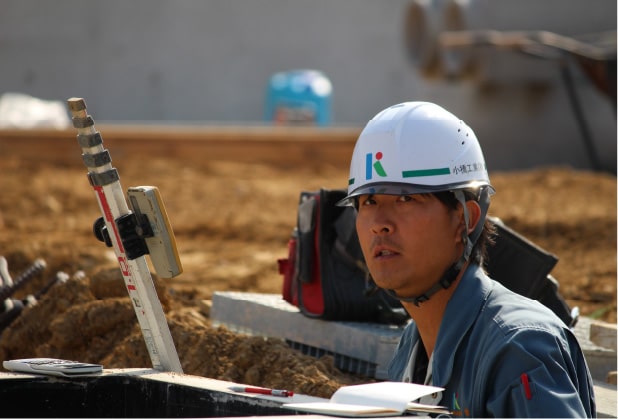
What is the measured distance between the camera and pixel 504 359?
1.98 metres

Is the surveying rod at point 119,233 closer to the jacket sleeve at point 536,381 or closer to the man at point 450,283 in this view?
the man at point 450,283

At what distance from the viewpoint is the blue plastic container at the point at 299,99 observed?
49.7 ft

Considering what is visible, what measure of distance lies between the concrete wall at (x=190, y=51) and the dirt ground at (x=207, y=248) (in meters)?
5.16

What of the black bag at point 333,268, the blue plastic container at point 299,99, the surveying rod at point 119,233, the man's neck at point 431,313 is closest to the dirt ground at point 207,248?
the black bag at point 333,268

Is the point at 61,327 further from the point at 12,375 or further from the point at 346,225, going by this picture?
the point at 12,375

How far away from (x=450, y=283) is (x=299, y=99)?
43.6 feet

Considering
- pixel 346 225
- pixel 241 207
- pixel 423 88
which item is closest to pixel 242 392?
pixel 346 225

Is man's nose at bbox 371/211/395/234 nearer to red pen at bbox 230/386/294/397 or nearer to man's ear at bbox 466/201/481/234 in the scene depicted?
man's ear at bbox 466/201/481/234

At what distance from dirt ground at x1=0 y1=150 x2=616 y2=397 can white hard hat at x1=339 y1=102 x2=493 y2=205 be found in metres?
1.33

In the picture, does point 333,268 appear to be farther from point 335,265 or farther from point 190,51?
point 190,51

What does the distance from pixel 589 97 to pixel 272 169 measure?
381 cm

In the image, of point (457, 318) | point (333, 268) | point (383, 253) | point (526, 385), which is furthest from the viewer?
point (333, 268)

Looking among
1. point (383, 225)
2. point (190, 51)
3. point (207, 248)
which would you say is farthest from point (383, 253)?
point (190, 51)

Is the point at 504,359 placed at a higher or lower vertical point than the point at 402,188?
lower
